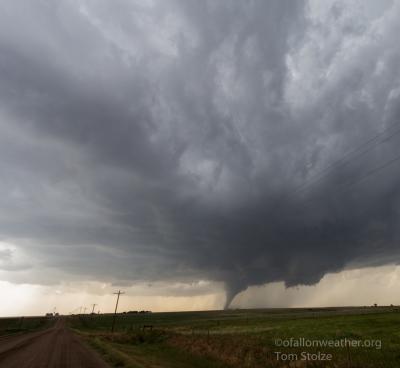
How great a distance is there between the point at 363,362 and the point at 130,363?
50.8 feet

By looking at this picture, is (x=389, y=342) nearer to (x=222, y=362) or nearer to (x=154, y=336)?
(x=222, y=362)

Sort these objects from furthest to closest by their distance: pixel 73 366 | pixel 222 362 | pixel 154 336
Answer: pixel 154 336 < pixel 222 362 < pixel 73 366

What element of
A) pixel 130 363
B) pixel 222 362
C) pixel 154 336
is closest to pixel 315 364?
pixel 222 362

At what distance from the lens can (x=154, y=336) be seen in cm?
5653

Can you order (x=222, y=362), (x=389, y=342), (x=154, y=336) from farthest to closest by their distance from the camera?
1. (x=154, y=336)
2. (x=389, y=342)
3. (x=222, y=362)

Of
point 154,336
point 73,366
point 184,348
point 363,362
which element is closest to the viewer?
point 363,362

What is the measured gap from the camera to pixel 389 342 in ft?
→ 109

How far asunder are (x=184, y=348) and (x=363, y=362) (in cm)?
2200

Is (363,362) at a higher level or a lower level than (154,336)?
lower

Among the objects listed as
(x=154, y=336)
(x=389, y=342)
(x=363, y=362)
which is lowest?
(x=363, y=362)

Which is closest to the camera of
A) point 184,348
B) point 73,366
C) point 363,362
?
point 363,362

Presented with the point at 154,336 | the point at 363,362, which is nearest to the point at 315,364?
the point at 363,362

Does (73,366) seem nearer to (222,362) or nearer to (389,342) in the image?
(222,362)

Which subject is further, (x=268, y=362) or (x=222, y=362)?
(x=222, y=362)
